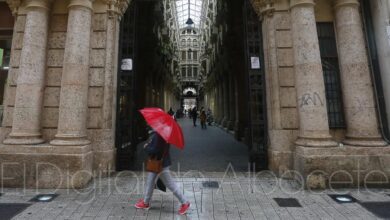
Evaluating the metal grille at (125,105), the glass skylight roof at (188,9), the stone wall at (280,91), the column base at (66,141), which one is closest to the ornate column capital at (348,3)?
the stone wall at (280,91)

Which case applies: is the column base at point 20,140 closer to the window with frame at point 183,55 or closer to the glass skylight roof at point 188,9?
the glass skylight roof at point 188,9

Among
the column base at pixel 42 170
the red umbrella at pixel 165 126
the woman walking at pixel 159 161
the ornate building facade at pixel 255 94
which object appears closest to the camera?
the red umbrella at pixel 165 126

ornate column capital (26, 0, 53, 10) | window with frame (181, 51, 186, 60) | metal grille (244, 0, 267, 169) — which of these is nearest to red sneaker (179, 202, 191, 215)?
metal grille (244, 0, 267, 169)

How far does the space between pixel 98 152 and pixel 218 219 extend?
416cm

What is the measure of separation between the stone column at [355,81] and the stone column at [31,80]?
877cm

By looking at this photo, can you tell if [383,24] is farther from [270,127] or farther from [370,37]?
[270,127]

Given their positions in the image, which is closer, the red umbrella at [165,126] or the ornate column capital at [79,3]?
the red umbrella at [165,126]

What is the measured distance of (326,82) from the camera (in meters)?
7.00

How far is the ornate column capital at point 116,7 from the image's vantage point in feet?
22.7

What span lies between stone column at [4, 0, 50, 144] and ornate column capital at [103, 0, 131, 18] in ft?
5.81

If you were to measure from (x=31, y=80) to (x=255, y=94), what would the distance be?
660 centimetres

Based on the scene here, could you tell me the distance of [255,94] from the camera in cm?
716

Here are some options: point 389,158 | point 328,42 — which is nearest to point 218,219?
point 389,158

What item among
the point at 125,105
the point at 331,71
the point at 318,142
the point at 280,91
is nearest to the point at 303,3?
the point at 331,71
